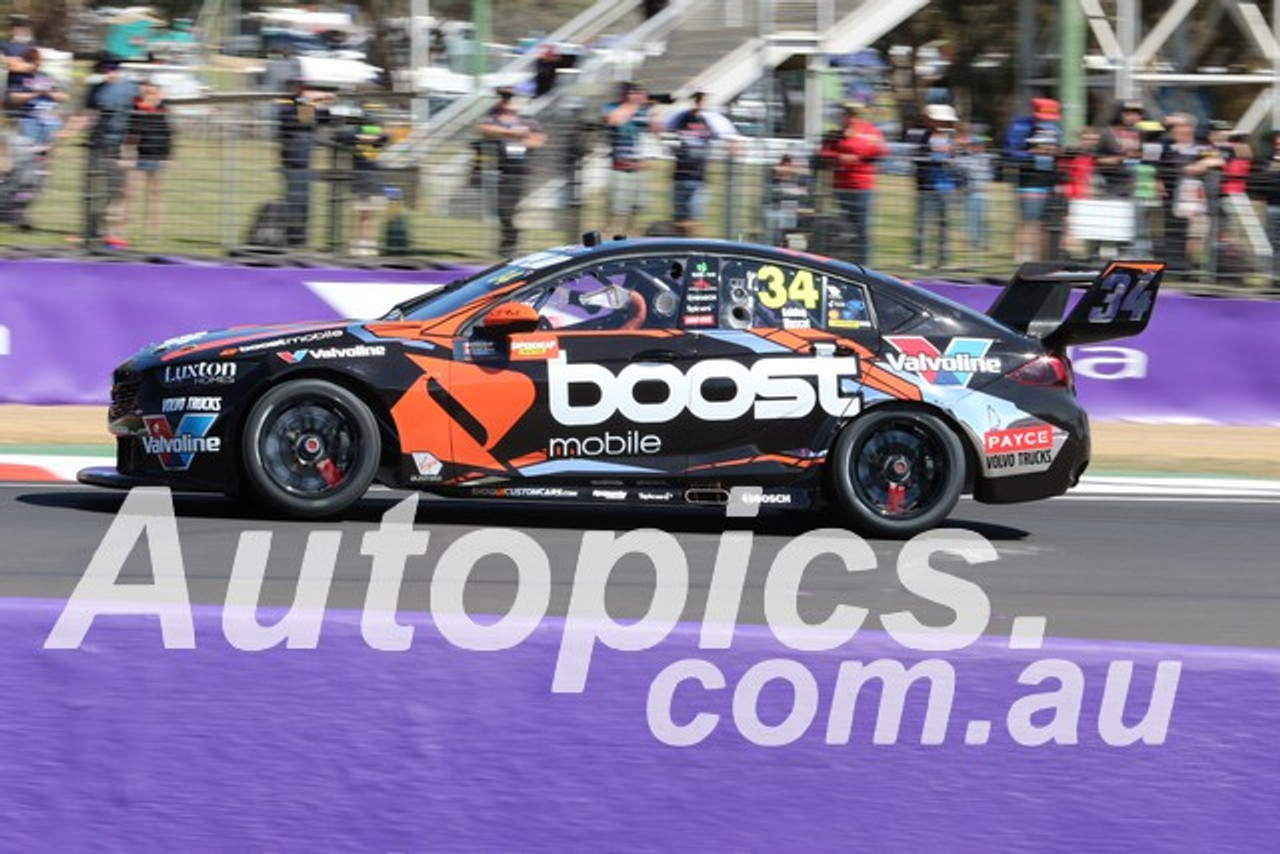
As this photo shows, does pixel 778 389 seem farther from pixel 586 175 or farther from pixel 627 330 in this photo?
pixel 586 175

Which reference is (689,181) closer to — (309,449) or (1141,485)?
(1141,485)

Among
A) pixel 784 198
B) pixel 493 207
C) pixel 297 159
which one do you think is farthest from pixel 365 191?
pixel 784 198

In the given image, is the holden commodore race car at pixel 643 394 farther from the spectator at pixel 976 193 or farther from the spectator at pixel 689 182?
the spectator at pixel 976 193

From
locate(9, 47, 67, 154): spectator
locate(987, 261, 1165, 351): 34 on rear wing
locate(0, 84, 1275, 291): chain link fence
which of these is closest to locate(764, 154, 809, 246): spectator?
locate(0, 84, 1275, 291): chain link fence

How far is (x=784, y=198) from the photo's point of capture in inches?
630

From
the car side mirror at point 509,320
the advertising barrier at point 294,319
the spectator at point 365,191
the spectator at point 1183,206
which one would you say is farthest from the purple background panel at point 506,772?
the spectator at point 1183,206

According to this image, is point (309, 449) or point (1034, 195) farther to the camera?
point (1034, 195)

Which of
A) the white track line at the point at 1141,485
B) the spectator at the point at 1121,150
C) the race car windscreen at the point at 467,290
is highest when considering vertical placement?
the spectator at the point at 1121,150

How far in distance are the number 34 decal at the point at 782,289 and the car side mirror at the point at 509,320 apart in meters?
1.10

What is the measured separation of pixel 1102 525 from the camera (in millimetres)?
10969

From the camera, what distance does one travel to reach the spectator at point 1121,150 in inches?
639

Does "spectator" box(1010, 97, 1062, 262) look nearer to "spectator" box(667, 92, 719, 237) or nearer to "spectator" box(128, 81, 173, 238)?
"spectator" box(667, 92, 719, 237)

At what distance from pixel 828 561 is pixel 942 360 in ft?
4.08

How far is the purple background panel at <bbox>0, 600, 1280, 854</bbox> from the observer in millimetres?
4547
